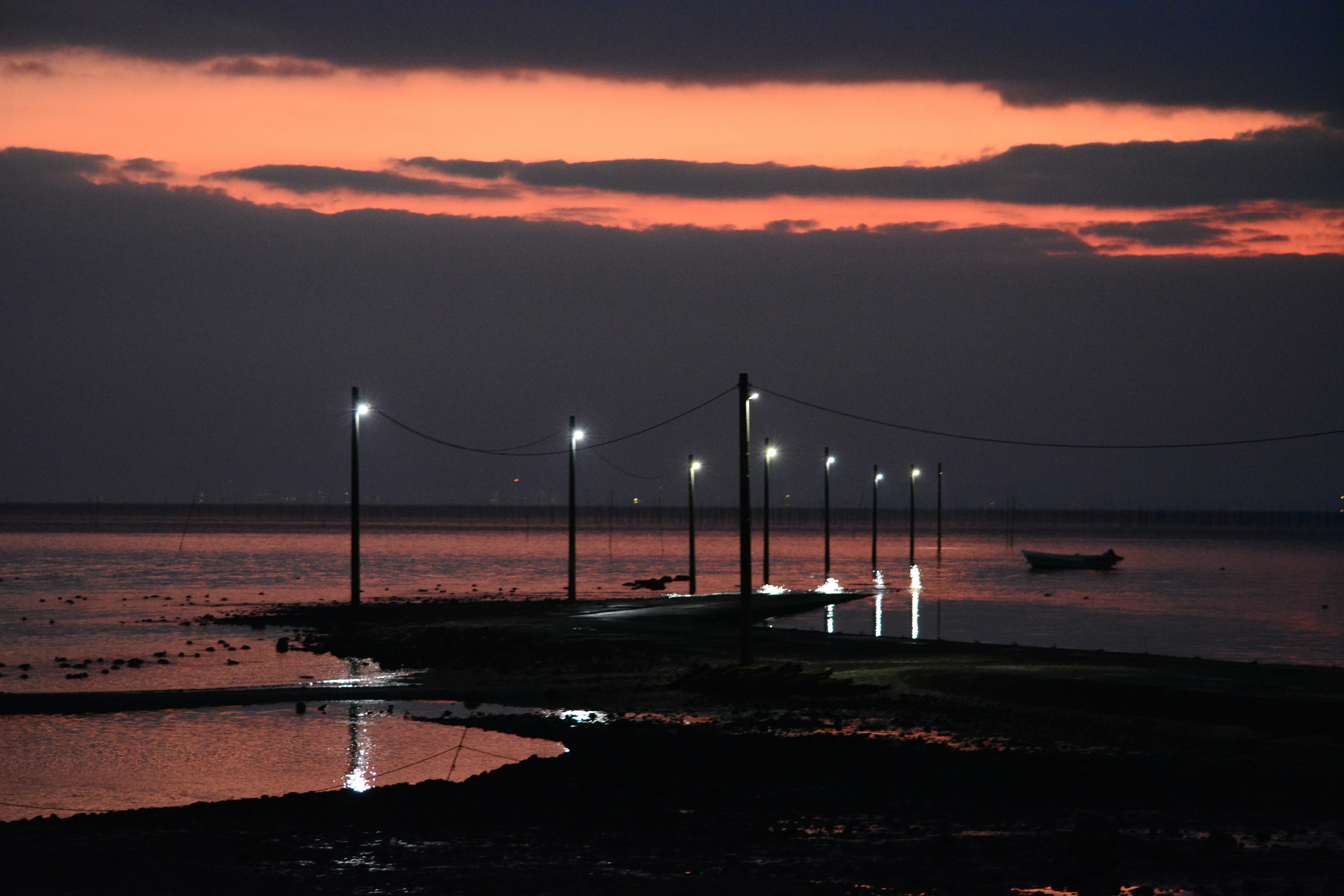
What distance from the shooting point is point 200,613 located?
5603 centimetres

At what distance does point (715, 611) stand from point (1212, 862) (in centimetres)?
3699

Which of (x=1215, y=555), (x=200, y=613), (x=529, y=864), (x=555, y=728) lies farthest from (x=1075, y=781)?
(x=1215, y=555)

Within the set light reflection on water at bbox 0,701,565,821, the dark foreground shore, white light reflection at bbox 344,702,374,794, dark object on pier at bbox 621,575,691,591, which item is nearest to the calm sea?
dark object on pier at bbox 621,575,691,591

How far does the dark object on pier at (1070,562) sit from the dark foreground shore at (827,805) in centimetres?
8433

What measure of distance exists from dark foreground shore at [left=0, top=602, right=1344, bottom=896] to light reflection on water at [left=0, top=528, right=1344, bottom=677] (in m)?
15.1

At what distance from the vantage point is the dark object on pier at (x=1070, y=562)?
110m

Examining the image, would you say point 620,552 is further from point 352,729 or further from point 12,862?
point 12,862

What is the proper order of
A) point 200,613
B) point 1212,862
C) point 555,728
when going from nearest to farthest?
point 1212,862 < point 555,728 < point 200,613

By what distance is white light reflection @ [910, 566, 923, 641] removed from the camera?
1977 inches

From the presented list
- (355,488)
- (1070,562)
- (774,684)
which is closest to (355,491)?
(355,488)

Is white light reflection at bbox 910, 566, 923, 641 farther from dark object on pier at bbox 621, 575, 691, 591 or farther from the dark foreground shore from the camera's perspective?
the dark foreground shore

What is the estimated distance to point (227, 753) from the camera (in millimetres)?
21219

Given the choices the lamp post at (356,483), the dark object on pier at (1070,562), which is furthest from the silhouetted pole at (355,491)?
the dark object on pier at (1070,562)

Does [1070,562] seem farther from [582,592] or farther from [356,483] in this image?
[356,483]
